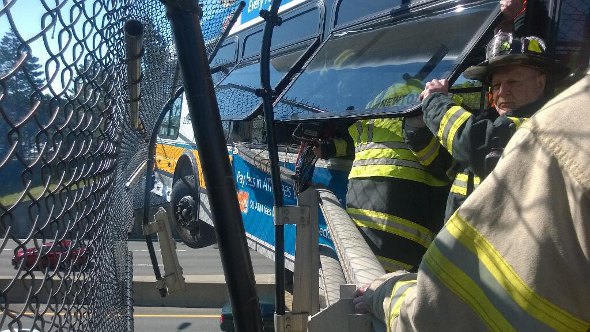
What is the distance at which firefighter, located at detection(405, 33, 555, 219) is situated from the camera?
6.54 ft

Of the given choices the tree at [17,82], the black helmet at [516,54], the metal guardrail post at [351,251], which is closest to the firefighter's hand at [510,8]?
the black helmet at [516,54]

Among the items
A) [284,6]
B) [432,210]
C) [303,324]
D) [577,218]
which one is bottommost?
[303,324]

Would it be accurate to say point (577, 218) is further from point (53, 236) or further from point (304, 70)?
point (304, 70)

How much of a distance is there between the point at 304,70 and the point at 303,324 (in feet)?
5.82

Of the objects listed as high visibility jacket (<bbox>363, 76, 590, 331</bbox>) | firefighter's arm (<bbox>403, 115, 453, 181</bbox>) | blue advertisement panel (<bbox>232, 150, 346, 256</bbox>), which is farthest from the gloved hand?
high visibility jacket (<bbox>363, 76, 590, 331</bbox>)

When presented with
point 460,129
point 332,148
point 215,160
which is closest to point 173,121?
point 332,148

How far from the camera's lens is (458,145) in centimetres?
206

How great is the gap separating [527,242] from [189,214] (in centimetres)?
598

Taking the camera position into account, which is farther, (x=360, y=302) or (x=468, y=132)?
(x=468, y=132)

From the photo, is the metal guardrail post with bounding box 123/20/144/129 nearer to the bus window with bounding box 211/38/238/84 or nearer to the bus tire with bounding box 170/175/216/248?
the bus window with bounding box 211/38/238/84

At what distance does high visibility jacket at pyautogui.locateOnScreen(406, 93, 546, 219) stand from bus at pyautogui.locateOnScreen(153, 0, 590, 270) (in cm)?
21

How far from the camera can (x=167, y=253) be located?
3.09 metres

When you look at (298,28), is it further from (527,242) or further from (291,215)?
(527,242)

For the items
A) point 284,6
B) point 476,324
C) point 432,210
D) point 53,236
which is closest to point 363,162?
point 432,210
